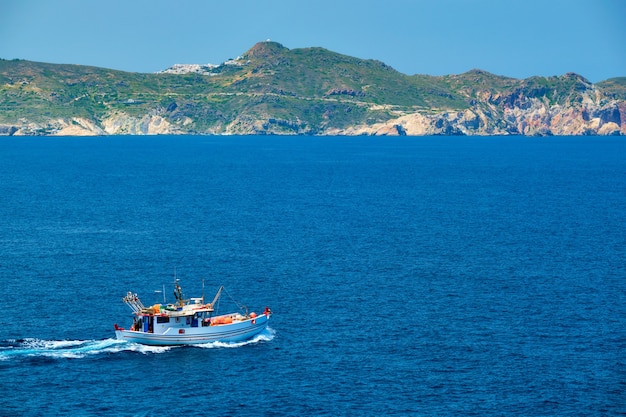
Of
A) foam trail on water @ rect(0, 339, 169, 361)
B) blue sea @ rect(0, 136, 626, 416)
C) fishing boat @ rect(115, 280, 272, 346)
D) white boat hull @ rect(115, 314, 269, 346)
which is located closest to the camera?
blue sea @ rect(0, 136, 626, 416)

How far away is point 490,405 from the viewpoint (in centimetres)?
9394

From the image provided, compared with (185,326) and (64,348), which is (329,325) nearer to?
(185,326)

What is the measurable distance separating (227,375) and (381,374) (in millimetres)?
16683

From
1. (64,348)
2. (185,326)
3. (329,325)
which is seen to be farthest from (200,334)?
(329,325)

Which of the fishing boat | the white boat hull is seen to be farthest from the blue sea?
Result: the fishing boat

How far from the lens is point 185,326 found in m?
116

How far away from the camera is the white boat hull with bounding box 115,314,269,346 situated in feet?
373

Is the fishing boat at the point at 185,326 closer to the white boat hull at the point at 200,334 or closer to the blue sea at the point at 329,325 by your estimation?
the white boat hull at the point at 200,334

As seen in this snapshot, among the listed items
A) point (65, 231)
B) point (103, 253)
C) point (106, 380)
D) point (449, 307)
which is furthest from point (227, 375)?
point (65, 231)

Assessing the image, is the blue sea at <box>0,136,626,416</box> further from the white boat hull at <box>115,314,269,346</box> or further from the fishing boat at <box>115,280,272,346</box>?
the fishing boat at <box>115,280,272,346</box>

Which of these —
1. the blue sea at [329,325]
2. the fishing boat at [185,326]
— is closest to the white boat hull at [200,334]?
the fishing boat at [185,326]

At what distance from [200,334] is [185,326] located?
229 centimetres

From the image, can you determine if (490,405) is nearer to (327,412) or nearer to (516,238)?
(327,412)

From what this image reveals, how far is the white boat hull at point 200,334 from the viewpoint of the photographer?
114 m
